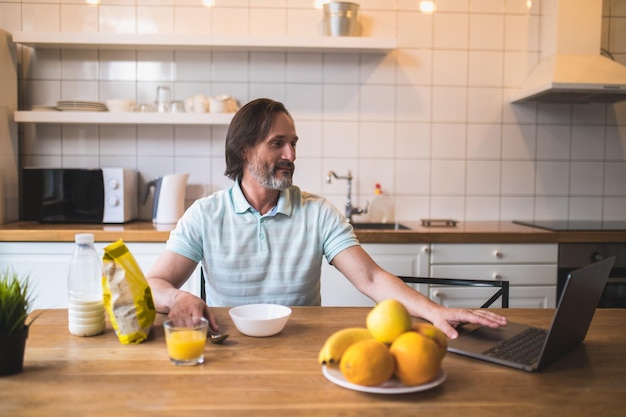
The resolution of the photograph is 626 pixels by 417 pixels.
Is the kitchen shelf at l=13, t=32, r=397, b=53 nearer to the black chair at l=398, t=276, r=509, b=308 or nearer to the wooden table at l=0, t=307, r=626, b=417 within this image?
the black chair at l=398, t=276, r=509, b=308

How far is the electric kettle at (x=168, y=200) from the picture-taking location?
9.31 feet

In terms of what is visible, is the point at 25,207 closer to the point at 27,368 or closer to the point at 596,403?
the point at 27,368

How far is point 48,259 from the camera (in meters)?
2.53

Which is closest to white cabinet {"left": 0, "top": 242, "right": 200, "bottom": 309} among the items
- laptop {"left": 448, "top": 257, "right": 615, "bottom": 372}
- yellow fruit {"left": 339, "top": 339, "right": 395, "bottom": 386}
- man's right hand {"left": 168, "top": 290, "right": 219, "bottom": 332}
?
man's right hand {"left": 168, "top": 290, "right": 219, "bottom": 332}

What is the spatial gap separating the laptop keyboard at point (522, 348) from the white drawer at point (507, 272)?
4.46 feet

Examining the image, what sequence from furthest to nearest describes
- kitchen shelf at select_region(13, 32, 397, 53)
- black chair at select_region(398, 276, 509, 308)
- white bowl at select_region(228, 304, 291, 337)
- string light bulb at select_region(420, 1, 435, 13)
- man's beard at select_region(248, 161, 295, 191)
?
string light bulb at select_region(420, 1, 435, 13) → kitchen shelf at select_region(13, 32, 397, 53) → man's beard at select_region(248, 161, 295, 191) → black chair at select_region(398, 276, 509, 308) → white bowl at select_region(228, 304, 291, 337)

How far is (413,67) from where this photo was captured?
10.4ft

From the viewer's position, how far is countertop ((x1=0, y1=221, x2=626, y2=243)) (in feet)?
8.22

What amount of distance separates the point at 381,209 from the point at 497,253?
2.46ft

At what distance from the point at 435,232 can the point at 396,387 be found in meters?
1.72

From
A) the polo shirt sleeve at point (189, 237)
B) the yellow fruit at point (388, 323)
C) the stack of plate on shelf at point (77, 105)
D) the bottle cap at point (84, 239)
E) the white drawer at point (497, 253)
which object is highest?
the stack of plate on shelf at point (77, 105)

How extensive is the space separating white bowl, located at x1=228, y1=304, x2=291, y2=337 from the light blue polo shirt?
0.38m

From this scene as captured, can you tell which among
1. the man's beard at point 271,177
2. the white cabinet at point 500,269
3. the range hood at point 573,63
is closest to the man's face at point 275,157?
the man's beard at point 271,177

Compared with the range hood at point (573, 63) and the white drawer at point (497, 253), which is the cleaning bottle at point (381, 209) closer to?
the white drawer at point (497, 253)
